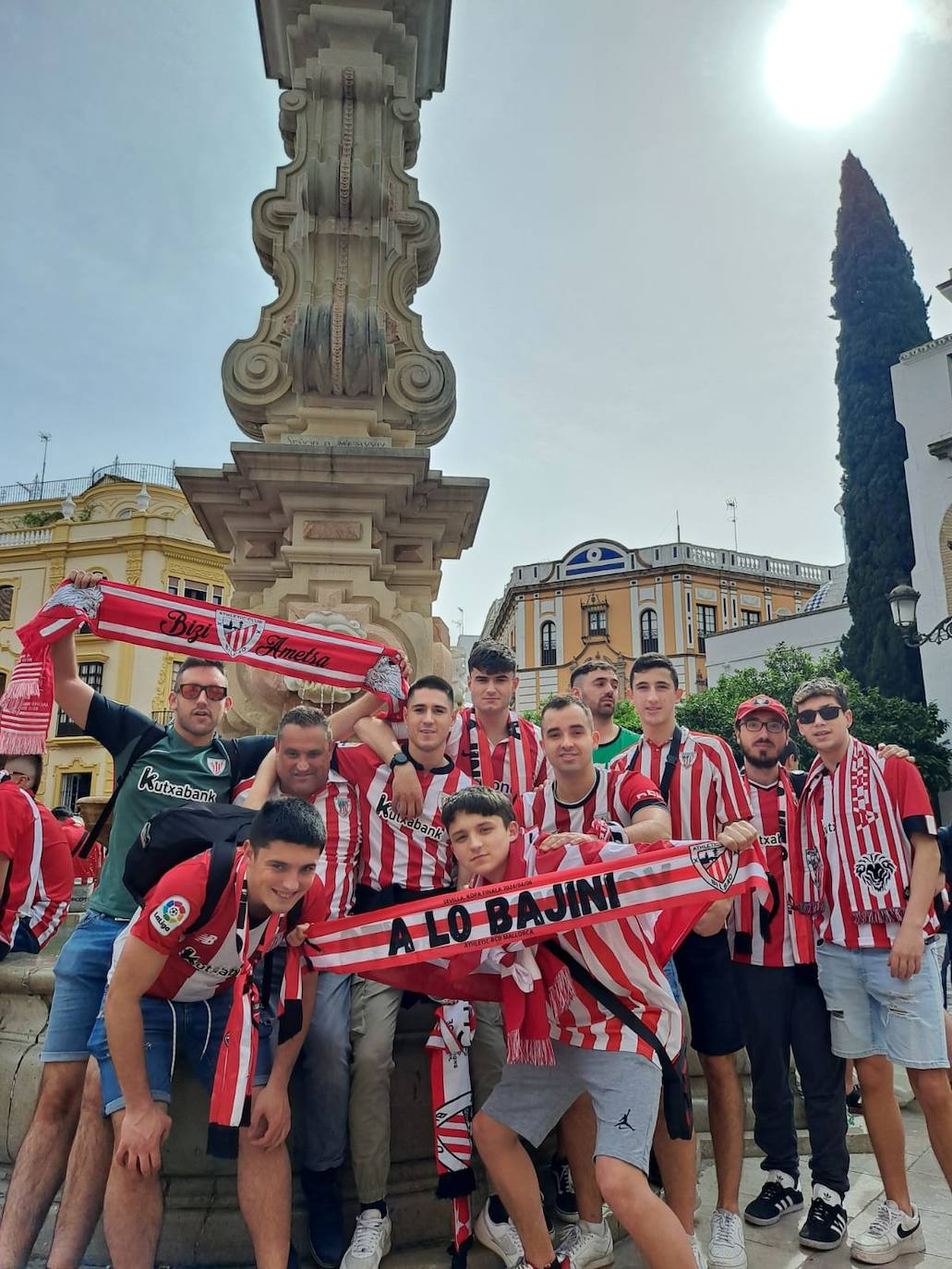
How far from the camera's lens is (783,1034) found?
3627 millimetres

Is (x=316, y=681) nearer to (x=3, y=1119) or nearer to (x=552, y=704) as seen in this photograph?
(x=552, y=704)

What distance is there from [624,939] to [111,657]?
3243 centimetres

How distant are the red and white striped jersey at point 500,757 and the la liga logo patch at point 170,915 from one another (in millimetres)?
1412

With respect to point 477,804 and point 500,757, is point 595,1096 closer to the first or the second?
point 477,804

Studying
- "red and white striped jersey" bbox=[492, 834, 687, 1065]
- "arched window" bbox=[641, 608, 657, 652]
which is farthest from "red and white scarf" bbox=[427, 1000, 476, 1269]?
"arched window" bbox=[641, 608, 657, 652]

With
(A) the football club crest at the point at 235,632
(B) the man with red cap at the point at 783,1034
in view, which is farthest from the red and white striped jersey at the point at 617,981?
(A) the football club crest at the point at 235,632

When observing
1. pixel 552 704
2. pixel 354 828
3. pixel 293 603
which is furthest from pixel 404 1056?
pixel 293 603

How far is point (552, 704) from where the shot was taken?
3355 mm

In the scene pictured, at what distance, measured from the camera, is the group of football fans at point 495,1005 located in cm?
266

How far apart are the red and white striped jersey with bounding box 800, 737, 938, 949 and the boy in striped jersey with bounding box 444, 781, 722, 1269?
1013mm

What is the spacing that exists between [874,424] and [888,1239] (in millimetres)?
28277

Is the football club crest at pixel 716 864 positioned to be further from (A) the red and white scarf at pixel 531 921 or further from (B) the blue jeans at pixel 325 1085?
(B) the blue jeans at pixel 325 1085

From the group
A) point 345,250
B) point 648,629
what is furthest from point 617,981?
point 648,629

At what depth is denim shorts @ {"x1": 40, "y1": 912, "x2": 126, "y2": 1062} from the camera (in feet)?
9.89
